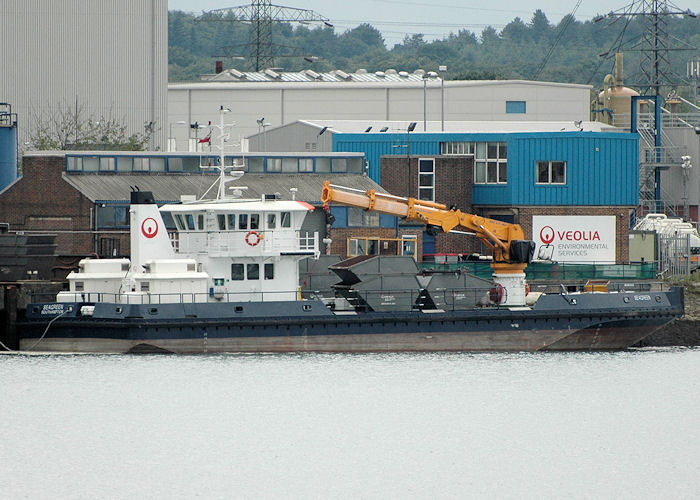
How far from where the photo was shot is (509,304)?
4247 cm

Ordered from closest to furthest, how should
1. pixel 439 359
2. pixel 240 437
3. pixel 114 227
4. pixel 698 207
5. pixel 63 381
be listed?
1. pixel 240 437
2. pixel 63 381
3. pixel 439 359
4. pixel 114 227
5. pixel 698 207

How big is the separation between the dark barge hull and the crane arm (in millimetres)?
1711

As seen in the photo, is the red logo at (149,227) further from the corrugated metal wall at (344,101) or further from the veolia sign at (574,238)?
the corrugated metal wall at (344,101)

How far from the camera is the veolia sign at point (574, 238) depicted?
55.9 metres

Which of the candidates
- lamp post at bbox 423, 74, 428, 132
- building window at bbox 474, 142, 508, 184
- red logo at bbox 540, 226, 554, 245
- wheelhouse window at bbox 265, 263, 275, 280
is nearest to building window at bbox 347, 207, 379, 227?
building window at bbox 474, 142, 508, 184

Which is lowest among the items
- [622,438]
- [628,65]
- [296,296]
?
[622,438]

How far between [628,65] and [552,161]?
132 m

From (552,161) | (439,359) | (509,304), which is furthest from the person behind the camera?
(552,161)

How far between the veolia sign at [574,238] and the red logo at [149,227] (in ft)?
65.9

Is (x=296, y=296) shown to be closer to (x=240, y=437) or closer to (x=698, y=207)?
(x=240, y=437)

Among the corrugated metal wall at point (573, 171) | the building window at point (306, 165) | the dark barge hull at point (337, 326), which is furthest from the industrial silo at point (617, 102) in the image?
the dark barge hull at point (337, 326)

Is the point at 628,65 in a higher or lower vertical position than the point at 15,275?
higher

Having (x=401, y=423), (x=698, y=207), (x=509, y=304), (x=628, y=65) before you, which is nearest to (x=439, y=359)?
(x=509, y=304)

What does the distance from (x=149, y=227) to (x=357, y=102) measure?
42463 millimetres
